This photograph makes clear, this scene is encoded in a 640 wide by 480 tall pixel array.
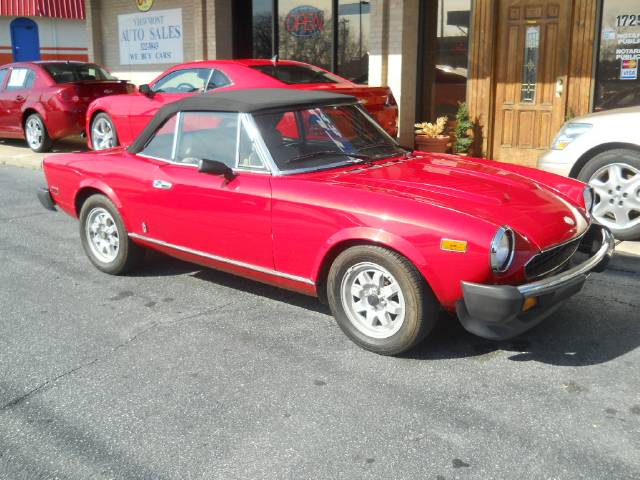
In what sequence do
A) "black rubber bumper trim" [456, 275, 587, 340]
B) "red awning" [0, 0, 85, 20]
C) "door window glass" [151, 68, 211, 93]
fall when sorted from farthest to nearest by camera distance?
"red awning" [0, 0, 85, 20]
"door window glass" [151, 68, 211, 93]
"black rubber bumper trim" [456, 275, 587, 340]

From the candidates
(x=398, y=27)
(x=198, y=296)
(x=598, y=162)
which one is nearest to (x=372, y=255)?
(x=198, y=296)

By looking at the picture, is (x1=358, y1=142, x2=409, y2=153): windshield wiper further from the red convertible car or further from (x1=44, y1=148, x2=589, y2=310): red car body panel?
(x1=44, y1=148, x2=589, y2=310): red car body panel

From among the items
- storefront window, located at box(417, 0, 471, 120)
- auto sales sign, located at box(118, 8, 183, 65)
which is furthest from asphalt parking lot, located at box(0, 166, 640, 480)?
auto sales sign, located at box(118, 8, 183, 65)

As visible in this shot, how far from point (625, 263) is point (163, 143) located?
12.6ft

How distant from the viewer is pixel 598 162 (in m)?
6.34

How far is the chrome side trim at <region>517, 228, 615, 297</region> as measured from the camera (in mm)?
3682

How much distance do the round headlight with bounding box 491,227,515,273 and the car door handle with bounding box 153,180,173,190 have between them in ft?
8.15

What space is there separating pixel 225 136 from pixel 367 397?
218cm

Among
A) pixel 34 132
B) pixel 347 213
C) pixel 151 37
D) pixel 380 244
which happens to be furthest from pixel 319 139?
pixel 151 37

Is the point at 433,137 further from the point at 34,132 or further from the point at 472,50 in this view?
the point at 34,132

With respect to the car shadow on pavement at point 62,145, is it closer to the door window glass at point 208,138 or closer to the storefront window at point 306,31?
the storefront window at point 306,31

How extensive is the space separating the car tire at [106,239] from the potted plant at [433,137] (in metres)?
5.76

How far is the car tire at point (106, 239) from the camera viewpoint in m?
5.62

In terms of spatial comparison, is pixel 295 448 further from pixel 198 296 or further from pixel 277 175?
pixel 198 296
